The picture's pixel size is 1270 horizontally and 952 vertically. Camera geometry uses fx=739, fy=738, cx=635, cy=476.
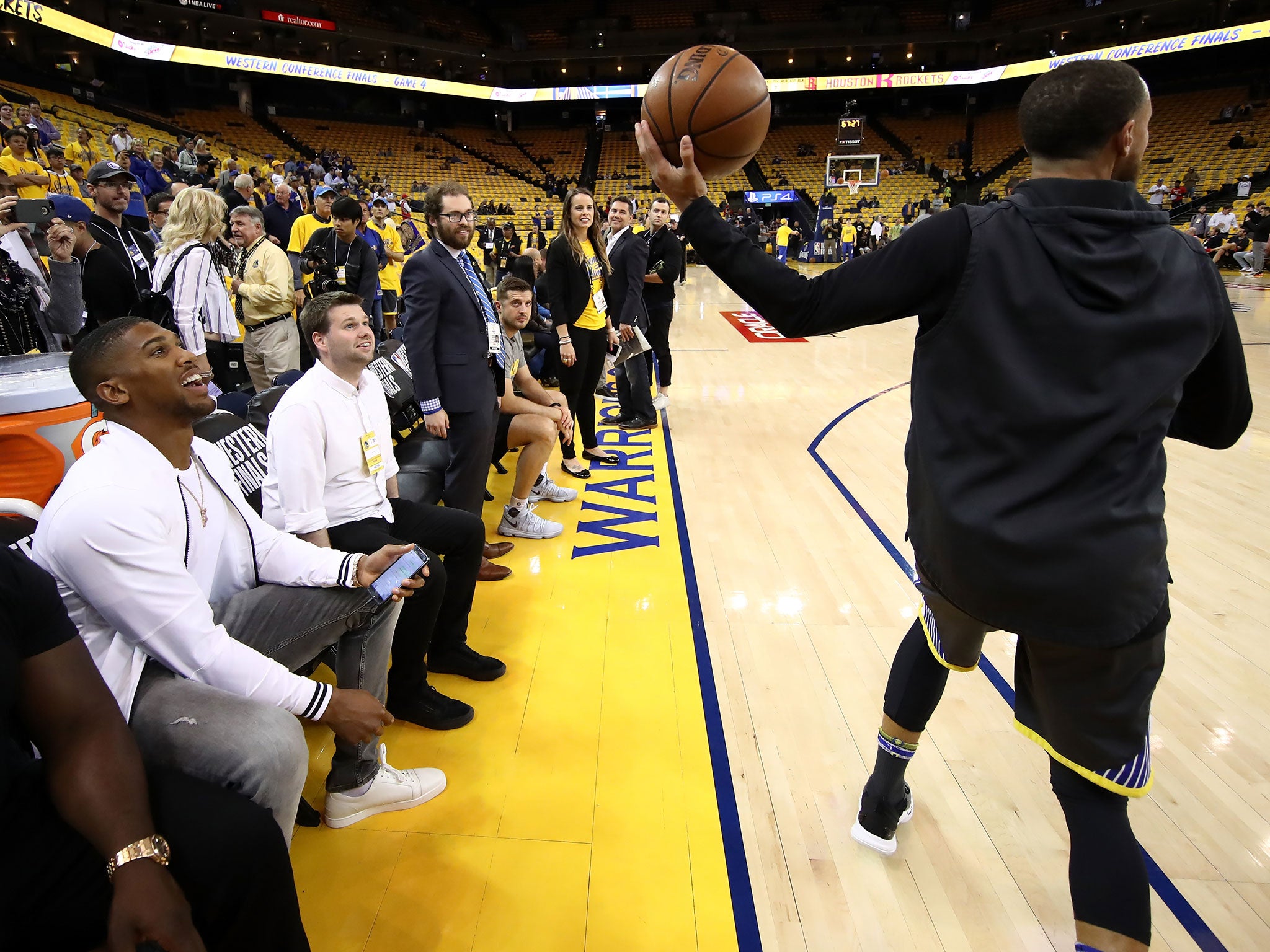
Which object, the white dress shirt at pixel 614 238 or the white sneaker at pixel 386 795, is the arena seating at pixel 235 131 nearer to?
the white dress shirt at pixel 614 238

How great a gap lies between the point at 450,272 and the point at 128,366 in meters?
1.59

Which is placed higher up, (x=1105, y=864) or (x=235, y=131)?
(x=235, y=131)

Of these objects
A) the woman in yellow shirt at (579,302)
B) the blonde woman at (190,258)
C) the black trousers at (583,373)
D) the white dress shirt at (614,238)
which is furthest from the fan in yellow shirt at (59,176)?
the black trousers at (583,373)

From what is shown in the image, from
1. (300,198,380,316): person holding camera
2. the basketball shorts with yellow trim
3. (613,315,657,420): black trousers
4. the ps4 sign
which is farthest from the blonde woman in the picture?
the ps4 sign

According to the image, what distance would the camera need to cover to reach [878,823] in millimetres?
1900

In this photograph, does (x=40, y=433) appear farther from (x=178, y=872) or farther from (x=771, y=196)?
(x=771, y=196)

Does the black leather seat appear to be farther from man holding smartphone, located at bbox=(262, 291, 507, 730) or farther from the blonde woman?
the blonde woman

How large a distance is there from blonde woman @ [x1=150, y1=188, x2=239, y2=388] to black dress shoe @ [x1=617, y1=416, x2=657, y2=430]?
2.92 m

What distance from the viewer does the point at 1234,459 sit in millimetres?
4883

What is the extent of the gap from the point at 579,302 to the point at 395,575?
9.31 ft

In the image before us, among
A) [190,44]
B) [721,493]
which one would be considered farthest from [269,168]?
[721,493]

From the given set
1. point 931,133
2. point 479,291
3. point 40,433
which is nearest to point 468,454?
point 479,291

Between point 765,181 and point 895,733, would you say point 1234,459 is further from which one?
point 765,181

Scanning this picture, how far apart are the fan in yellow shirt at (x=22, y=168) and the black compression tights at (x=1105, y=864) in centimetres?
682
